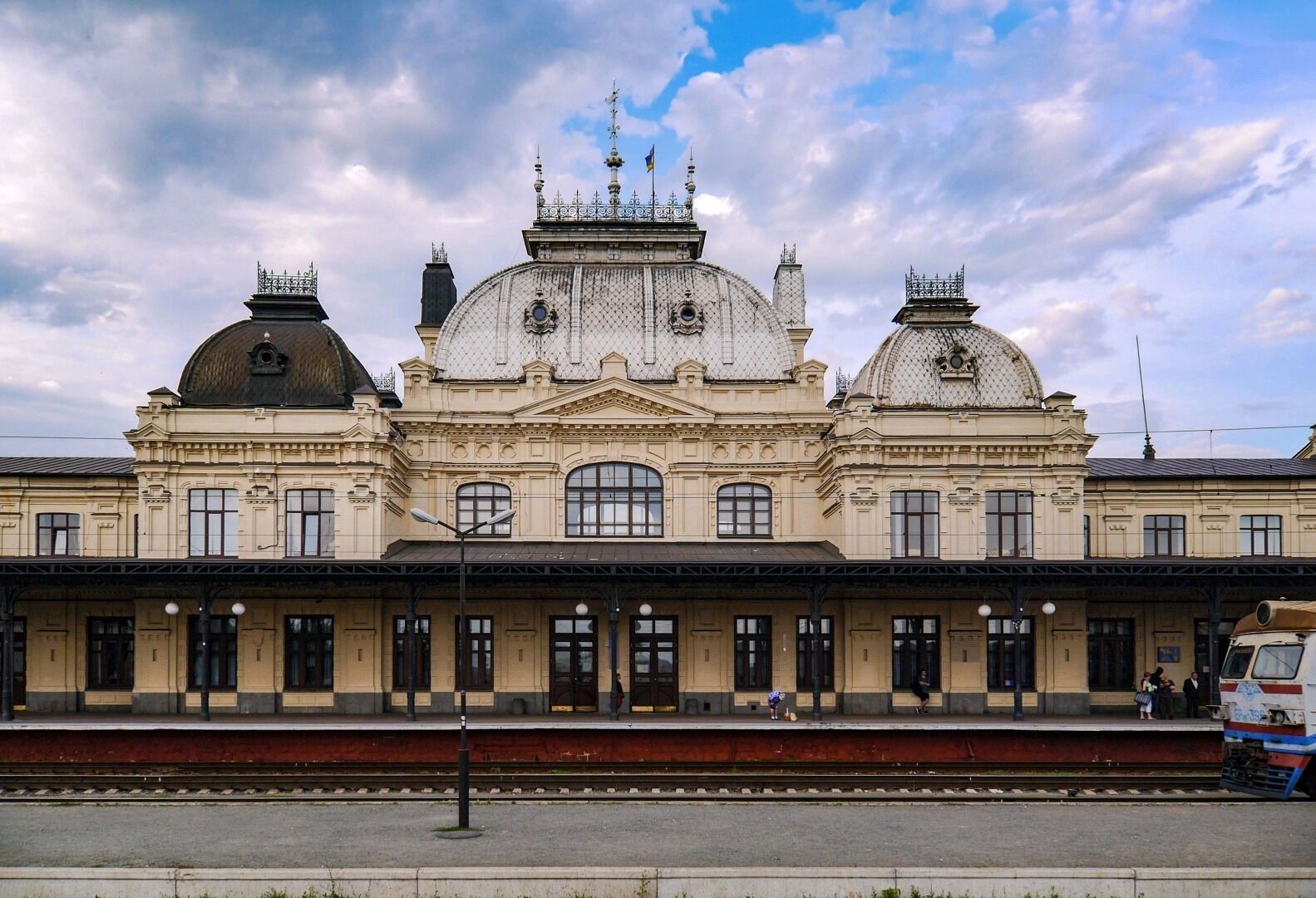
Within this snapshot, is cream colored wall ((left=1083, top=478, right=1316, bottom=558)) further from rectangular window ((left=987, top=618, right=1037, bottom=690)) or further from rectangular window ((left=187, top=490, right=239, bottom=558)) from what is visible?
rectangular window ((left=187, top=490, right=239, bottom=558))

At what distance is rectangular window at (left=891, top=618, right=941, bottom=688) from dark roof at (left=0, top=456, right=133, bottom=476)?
25.8 meters

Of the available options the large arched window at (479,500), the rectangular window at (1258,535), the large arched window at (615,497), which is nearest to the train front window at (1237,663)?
the rectangular window at (1258,535)

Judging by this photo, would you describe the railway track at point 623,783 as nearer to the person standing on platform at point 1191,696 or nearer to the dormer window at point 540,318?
the person standing on platform at point 1191,696

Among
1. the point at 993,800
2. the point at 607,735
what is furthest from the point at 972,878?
the point at 607,735

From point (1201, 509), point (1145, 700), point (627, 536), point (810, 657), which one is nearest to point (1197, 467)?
point (1201, 509)

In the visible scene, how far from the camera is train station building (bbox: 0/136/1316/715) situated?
127 ft

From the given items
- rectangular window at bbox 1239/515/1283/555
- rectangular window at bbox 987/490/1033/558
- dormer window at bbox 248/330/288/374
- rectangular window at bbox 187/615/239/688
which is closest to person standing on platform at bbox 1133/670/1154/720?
rectangular window at bbox 987/490/1033/558

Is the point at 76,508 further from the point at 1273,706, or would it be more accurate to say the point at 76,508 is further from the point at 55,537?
the point at 1273,706

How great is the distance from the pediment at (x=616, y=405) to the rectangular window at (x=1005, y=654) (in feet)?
37.5

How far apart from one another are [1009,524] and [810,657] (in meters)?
7.60

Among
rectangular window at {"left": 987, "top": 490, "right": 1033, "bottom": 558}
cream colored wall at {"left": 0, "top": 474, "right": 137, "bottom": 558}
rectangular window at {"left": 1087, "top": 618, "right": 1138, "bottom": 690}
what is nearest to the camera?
rectangular window at {"left": 987, "top": 490, "right": 1033, "bottom": 558}

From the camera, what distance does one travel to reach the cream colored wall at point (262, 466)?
3903 cm

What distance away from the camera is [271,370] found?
41.0m

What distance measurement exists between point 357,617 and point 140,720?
23.3 feet
